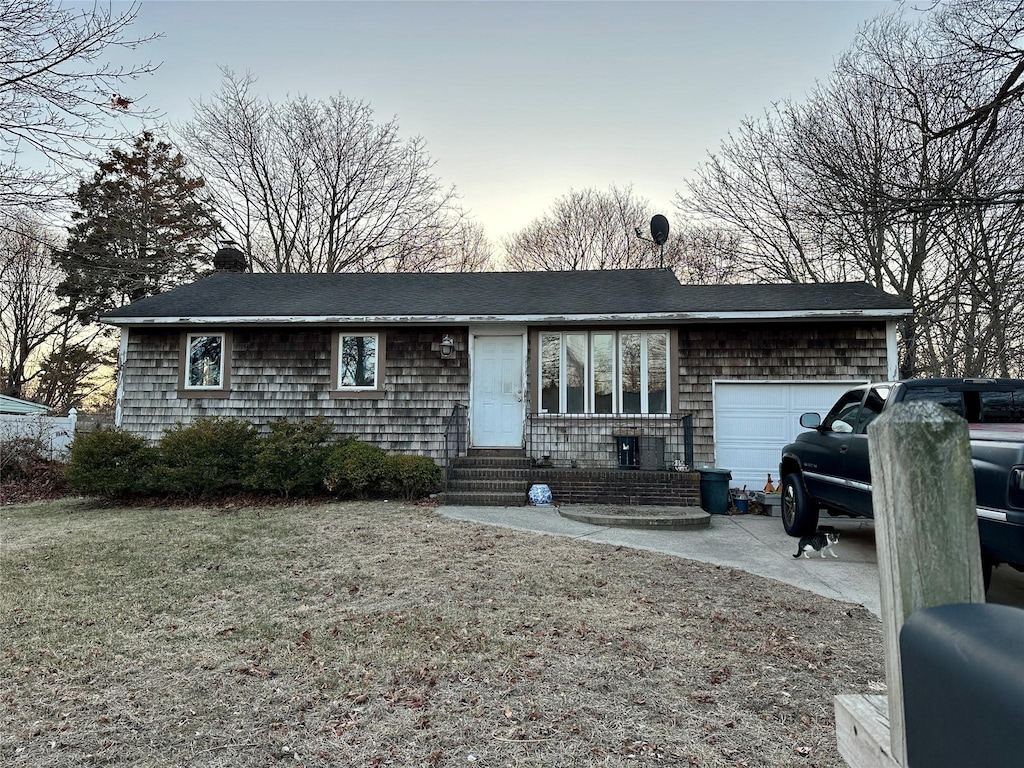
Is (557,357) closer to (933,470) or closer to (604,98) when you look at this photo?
(604,98)

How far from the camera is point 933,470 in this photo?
0.90 meters

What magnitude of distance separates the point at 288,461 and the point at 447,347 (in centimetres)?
346

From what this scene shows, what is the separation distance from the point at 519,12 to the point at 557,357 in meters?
7.01

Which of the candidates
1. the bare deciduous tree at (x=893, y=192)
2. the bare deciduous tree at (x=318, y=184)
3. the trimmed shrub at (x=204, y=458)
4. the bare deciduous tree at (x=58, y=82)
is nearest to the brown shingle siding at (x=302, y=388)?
the trimmed shrub at (x=204, y=458)

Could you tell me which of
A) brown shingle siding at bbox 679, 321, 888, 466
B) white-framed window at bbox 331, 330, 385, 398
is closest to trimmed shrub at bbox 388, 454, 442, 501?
white-framed window at bbox 331, 330, 385, 398

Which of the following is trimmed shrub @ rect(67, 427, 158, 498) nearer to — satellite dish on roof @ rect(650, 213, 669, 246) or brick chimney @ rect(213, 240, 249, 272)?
brick chimney @ rect(213, 240, 249, 272)

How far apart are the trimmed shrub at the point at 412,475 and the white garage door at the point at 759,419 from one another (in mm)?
5116

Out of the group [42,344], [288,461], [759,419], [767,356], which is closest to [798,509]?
[759,419]

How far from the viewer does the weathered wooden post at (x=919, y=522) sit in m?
0.87

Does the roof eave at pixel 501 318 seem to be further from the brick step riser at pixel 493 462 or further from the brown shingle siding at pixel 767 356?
the brick step riser at pixel 493 462

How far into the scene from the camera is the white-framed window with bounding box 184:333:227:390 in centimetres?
1140

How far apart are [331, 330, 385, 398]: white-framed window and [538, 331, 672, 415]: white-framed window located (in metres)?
3.17

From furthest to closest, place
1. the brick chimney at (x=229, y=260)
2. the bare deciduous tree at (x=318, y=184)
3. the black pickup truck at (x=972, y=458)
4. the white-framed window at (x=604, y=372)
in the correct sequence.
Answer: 1. the bare deciduous tree at (x=318, y=184)
2. the brick chimney at (x=229, y=260)
3. the white-framed window at (x=604, y=372)
4. the black pickup truck at (x=972, y=458)

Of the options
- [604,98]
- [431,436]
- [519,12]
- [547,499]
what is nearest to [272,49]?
[519,12]
